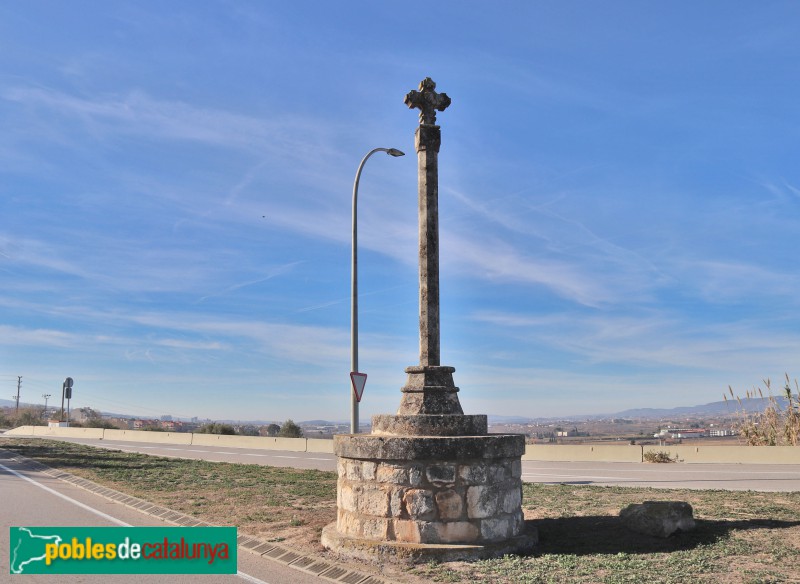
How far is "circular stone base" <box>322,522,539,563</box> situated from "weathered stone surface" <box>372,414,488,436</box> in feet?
4.42

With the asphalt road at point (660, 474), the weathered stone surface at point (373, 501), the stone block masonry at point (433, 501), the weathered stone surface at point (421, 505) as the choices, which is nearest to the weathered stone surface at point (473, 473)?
the stone block masonry at point (433, 501)

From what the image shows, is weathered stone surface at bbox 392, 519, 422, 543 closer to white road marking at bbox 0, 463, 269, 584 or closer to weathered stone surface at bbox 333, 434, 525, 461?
weathered stone surface at bbox 333, 434, 525, 461

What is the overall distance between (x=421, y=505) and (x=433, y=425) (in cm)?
109

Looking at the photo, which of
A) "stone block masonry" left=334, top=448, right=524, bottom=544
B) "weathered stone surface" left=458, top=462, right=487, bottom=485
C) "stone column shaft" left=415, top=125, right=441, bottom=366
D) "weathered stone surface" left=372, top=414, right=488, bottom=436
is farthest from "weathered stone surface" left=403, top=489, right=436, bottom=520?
"stone column shaft" left=415, top=125, right=441, bottom=366

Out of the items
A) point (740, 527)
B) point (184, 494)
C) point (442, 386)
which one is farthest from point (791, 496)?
point (184, 494)

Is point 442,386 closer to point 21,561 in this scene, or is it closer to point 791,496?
point 21,561

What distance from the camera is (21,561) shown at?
Result: 25.0 feet

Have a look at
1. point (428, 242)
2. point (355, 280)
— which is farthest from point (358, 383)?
point (428, 242)

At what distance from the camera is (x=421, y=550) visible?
7199 mm

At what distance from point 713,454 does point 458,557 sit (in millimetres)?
17864

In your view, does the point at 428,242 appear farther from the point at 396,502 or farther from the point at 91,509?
the point at 91,509

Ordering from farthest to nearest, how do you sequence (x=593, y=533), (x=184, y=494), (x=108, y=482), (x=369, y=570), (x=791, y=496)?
(x=108, y=482) < (x=184, y=494) < (x=791, y=496) < (x=593, y=533) < (x=369, y=570)

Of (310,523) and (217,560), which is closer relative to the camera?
(217,560)

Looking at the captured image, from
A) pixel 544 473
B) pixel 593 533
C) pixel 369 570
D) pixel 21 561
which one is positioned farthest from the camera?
pixel 544 473
